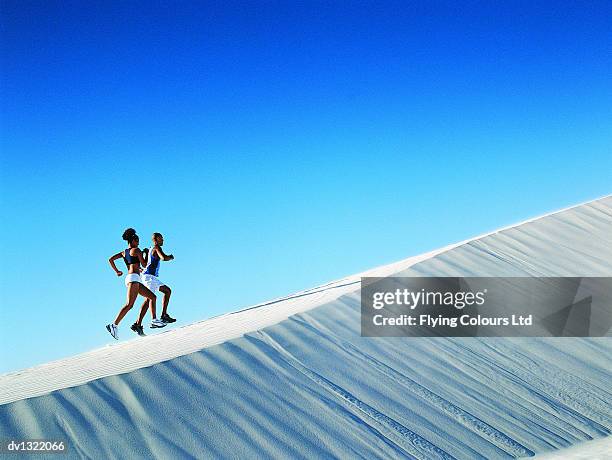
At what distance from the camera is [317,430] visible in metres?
5.05

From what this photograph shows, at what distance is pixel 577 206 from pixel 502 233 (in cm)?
274

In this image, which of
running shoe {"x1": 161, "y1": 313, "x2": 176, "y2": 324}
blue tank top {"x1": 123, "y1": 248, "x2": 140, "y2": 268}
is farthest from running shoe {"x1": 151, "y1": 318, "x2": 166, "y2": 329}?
blue tank top {"x1": 123, "y1": 248, "x2": 140, "y2": 268}

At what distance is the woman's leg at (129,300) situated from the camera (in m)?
7.43

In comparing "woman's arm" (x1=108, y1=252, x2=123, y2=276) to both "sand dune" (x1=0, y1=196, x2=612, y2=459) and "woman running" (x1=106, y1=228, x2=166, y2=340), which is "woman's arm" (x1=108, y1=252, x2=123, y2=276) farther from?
"sand dune" (x1=0, y1=196, x2=612, y2=459)

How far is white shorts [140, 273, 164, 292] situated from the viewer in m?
7.59

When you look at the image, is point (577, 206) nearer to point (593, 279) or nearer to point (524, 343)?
point (593, 279)

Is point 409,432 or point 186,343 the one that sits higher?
point 186,343

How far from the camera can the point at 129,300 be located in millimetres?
7449

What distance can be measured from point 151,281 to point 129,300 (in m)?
0.32

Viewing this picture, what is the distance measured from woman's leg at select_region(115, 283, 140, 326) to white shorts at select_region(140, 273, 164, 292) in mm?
121

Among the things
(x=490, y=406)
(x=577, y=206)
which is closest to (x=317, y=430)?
(x=490, y=406)

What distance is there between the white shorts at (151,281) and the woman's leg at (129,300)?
0.12m

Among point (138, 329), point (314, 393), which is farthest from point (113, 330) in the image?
point (314, 393)

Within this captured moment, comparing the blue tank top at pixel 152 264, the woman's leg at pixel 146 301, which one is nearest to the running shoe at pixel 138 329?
the woman's leg at pixel 146 301
